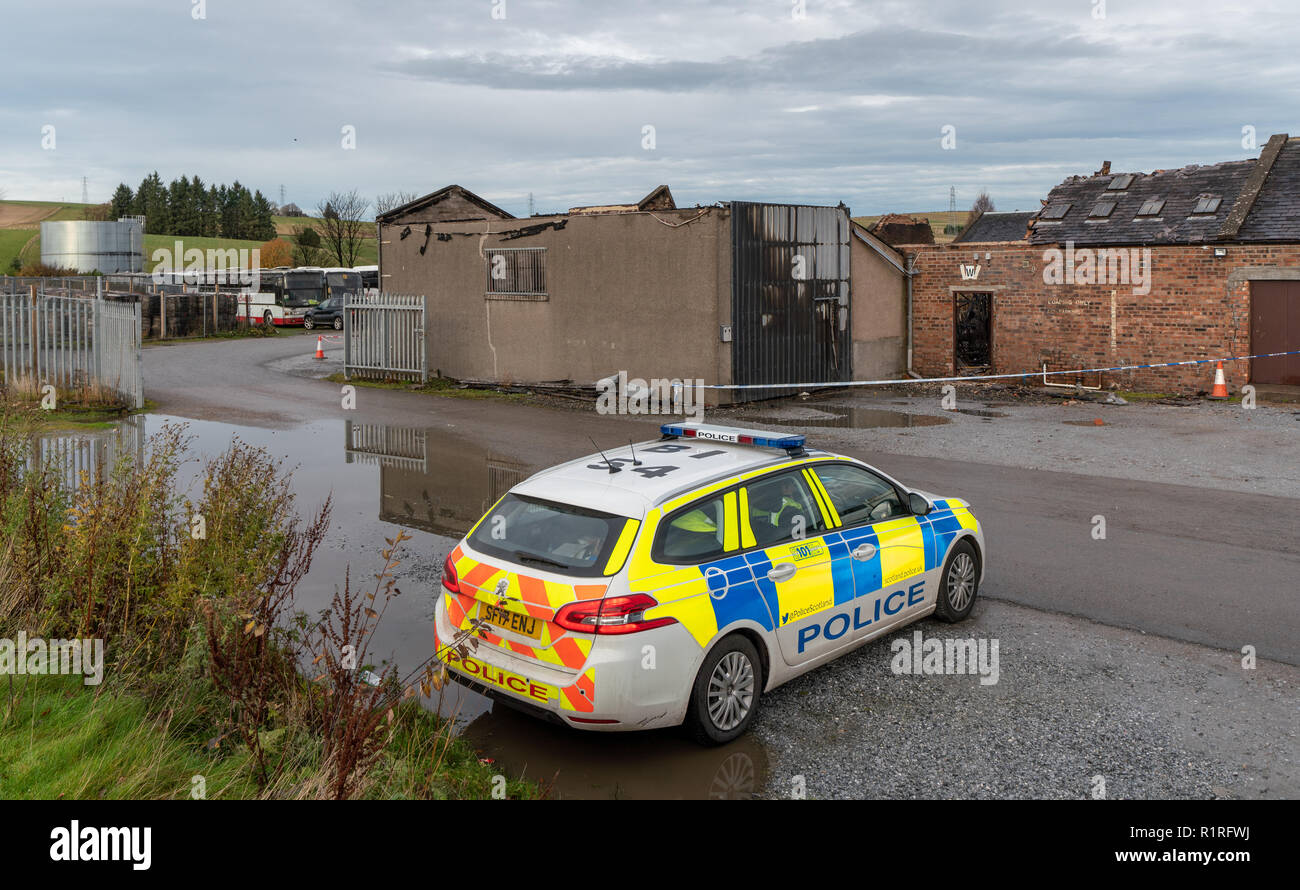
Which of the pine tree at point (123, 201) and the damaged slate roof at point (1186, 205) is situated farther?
the pine tree at point (123, 201)

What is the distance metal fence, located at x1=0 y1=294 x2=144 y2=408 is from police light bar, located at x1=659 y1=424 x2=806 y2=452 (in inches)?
531

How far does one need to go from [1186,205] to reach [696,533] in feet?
67.6

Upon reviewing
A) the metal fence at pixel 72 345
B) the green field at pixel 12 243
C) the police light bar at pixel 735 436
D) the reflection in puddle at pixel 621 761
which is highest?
the green field at pixel 12 243

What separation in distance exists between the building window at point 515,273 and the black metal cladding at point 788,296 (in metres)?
4.38

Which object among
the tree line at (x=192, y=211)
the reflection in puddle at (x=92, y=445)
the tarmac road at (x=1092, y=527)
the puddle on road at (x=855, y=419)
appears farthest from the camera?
the tree line at (x=192, y=211)

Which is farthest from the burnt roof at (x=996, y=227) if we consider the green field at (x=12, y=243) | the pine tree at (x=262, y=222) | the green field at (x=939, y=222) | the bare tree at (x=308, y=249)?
the pine tree at (x=262, y=222)

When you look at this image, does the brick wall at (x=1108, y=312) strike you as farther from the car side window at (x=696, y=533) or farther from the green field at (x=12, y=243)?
the green field at (x=12, y=243)

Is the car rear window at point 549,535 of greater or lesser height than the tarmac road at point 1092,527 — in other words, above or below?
above

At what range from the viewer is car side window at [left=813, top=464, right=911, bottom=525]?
7.46m

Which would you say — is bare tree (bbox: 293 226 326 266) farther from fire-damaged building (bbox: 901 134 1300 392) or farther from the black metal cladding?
fire-damaged building (bbox: 901 134 1300 392)

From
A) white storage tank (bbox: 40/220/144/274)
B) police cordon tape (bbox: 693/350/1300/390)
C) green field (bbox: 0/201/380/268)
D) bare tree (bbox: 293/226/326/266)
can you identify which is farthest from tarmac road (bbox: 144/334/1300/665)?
white storage tank (bbox: 40/220/144/274)

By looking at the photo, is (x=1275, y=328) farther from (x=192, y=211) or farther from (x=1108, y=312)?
(x=192, y=211)

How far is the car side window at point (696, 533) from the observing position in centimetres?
631
